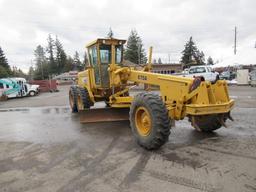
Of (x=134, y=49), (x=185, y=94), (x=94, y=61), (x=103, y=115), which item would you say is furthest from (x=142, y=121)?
(x=134, y=49)

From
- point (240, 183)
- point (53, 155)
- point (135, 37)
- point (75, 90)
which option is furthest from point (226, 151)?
point (135, 37)

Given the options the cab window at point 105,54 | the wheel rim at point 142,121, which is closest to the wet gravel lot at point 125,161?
the wheel rim at point 142,121

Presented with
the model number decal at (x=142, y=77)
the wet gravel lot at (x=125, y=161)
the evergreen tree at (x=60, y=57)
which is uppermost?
the evergreen tree at (x=60, y=57)

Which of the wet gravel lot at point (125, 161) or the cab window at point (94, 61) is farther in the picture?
the cab window at point (94, 61)

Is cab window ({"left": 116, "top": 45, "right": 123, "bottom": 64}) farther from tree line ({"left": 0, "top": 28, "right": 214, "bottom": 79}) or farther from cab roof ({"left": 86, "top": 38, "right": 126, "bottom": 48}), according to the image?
tree line ({"left": 0, "top": 28, "right": 214, "bottom": 79})

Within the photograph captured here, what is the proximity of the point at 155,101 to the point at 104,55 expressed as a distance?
→ 3984 mm

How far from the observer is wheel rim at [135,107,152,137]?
5.30 m

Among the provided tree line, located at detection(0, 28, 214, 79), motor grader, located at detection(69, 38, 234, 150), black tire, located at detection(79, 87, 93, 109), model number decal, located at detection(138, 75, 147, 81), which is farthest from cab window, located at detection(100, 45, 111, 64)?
tree line, located at detection(0, 28, 214, 79)

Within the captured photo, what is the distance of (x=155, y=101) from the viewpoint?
192 inches

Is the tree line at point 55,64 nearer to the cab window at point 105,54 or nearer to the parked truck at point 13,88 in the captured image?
the parked truck at point 13,88

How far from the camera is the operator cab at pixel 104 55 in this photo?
812 cm

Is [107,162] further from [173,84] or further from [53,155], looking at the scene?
[173,84]

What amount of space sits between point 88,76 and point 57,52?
7545 cm

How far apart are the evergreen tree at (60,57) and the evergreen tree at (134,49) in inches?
1002
